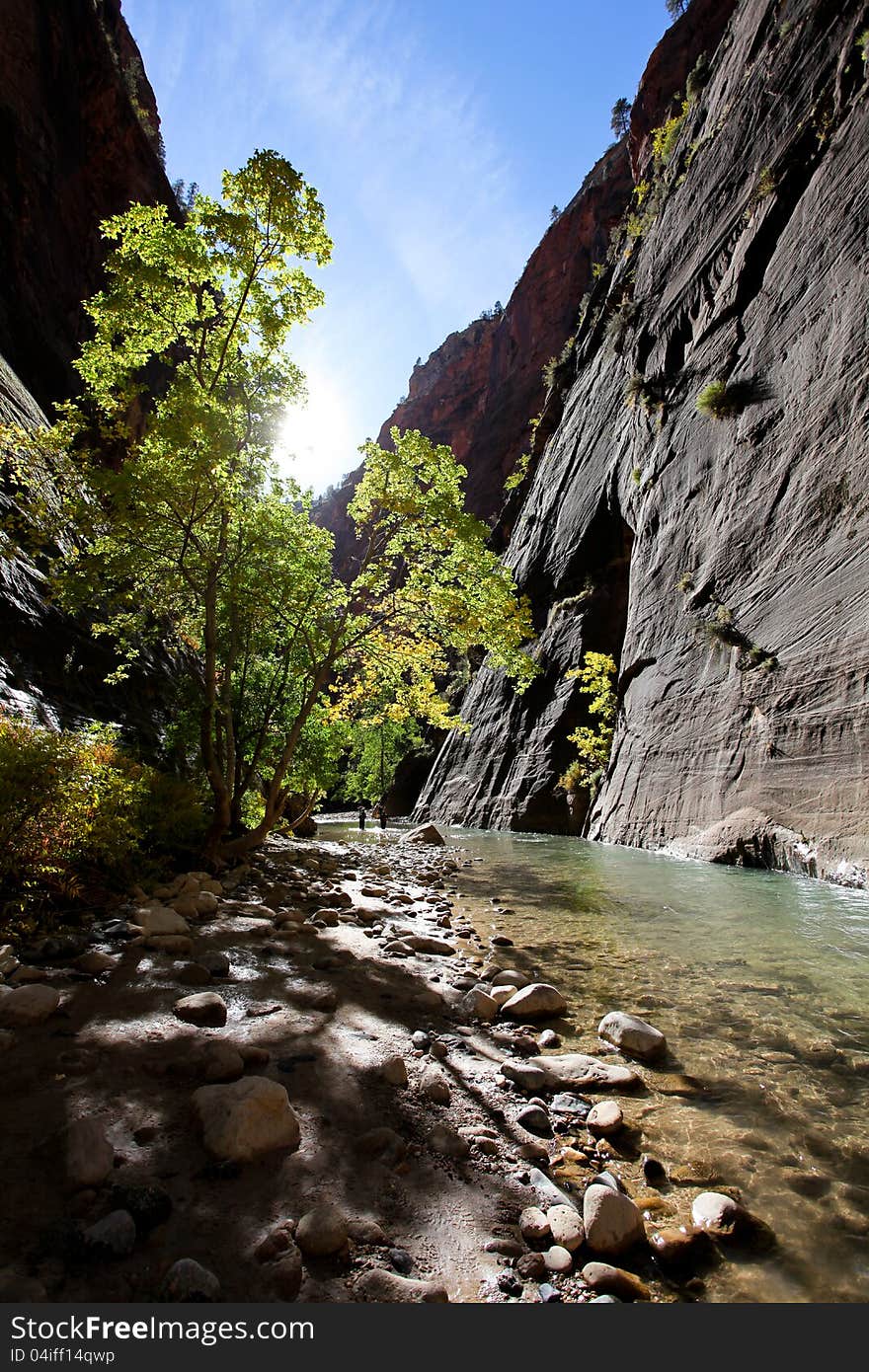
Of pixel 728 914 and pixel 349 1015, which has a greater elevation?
pixel 728 914

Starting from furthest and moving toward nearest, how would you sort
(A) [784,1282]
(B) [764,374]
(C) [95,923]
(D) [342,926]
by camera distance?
(B) [764,374]
(D) [342,926]
(C) [95,923]
(A) [784,1282]

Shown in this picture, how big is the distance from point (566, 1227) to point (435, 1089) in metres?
1.05

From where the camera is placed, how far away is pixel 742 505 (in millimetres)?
14016

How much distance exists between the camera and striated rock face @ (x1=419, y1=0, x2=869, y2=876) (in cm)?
1020

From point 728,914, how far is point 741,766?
5.38 metres

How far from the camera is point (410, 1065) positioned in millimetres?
3273

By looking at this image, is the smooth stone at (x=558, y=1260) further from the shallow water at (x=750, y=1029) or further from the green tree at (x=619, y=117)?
the green tree at (x=619, y=117)

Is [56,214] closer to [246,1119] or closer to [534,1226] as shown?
[246,1119]

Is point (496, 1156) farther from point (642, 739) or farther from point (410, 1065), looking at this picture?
point (642, 739)

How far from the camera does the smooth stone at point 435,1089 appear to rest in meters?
2.93

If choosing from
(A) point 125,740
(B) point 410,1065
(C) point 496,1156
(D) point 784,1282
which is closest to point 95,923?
(B) point 410,1065

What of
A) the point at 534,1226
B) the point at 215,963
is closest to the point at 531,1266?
the point at 534,1226

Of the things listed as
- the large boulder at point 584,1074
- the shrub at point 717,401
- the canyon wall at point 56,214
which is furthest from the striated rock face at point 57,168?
the large boulder at point 584,1074

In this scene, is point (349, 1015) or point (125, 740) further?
point (125, 740)
